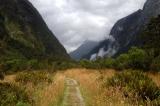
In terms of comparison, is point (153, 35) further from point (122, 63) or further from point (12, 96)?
point (12, 96)

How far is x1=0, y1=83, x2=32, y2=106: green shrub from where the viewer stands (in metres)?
12.3

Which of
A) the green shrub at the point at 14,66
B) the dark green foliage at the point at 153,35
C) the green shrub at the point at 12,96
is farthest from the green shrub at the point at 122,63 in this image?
the green shrub at the point at 12,96

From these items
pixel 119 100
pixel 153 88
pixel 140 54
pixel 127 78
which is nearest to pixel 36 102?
pixel 119 100

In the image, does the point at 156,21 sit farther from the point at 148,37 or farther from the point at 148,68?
the point at 148,68

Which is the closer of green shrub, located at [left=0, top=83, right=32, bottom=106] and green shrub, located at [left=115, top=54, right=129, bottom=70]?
green shrub, located at [left=0, top=83, right=32, bottom=106]

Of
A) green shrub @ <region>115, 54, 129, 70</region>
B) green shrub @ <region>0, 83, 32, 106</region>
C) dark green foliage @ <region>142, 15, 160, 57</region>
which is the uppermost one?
dark green foliage @ <region>142, 15, 160, 57</region>

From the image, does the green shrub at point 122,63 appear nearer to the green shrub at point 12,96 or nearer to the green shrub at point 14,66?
the green shrub at point 14,66

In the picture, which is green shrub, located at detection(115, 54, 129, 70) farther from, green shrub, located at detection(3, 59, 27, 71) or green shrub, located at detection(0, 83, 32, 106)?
green shrub, located at detection(0, 83, 32, 106)

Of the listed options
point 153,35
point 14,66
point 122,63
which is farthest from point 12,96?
point 14,66

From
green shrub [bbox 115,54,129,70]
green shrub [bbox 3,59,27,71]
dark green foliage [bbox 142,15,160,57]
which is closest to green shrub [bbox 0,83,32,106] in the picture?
green shrub [bbox 115,54,129,70]

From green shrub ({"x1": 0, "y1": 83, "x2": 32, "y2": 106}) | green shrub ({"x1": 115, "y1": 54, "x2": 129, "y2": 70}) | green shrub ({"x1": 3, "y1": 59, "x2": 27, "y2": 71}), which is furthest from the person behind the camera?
green shrub ({"x1": 3, "y1": 59, "x2": 27, "y2": 71})

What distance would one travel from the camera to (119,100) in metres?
12.5

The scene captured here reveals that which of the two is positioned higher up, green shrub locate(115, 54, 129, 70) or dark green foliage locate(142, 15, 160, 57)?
dark green foliage locate(142, 15, 160, 57)

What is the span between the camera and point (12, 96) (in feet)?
42.8
